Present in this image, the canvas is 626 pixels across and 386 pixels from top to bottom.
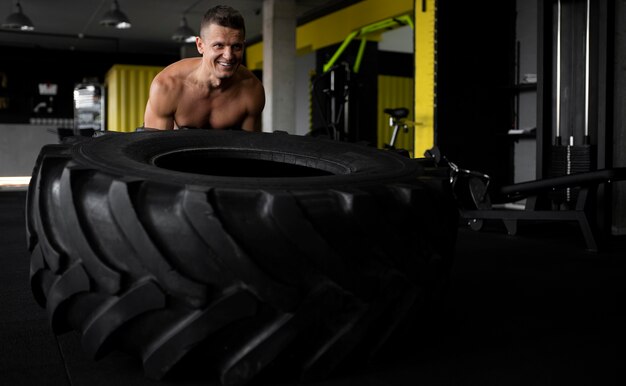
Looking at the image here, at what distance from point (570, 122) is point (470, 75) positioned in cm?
127

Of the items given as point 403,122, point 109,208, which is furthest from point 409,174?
point 403,122

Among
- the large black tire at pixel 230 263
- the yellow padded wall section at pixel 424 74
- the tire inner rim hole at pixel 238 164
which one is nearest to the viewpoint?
the large black tire at pixel 230 263

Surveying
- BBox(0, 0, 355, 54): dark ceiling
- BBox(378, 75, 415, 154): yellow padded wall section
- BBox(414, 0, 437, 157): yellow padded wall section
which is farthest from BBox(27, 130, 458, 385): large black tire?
BBox(378, 75, 415, 154): yellow padded wall section

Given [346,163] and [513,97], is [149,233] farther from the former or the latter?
[513,97]

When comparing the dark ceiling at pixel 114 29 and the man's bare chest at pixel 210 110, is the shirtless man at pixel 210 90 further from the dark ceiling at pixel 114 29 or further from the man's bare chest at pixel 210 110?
the dark ceiling at pixel 114 29

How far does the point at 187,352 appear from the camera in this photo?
2.90 feet

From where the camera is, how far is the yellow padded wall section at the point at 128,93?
36.7 ft

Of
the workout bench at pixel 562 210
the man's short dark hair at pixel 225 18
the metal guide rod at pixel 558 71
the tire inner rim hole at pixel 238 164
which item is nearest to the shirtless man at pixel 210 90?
the man's short dark hair at pixel 225 18

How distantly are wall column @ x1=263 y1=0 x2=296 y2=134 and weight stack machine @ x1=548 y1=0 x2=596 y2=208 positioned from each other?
4.04m

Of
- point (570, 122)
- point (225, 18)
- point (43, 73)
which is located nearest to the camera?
point (225, 18)

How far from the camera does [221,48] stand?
5.76ft

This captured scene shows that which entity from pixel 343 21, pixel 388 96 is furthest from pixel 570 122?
pixel 388 96

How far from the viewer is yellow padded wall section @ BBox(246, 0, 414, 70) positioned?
22.5ft

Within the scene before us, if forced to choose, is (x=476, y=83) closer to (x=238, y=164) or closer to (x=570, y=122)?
(x=570, y=122)
